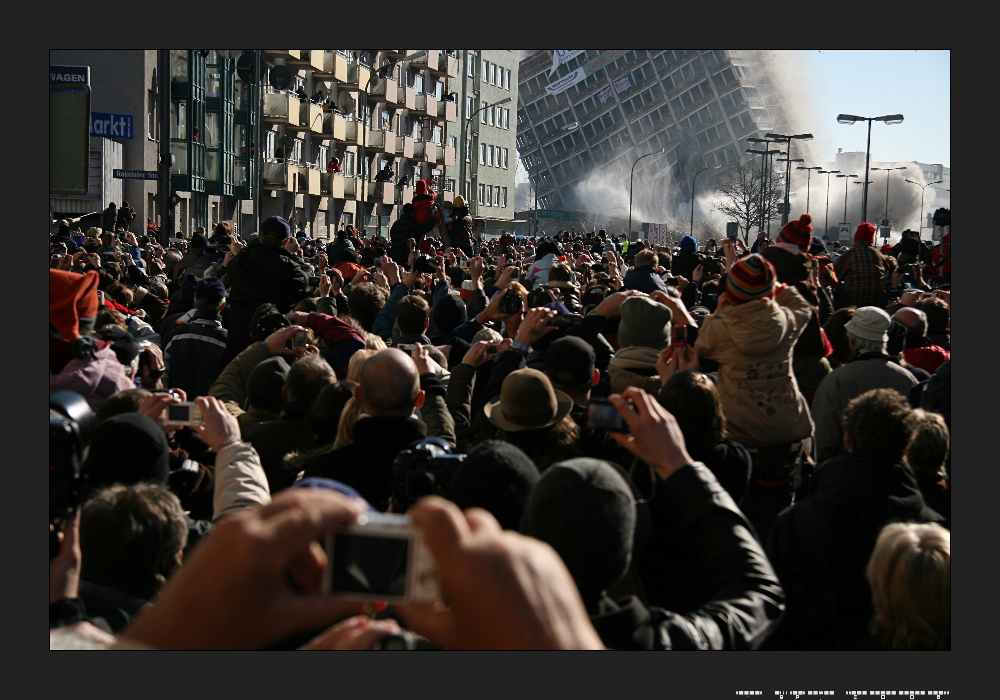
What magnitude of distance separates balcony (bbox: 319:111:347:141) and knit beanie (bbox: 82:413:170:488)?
5255 cm

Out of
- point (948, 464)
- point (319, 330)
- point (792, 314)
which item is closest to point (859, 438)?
point (948, 464)

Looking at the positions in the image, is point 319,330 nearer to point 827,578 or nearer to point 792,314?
point 792,314

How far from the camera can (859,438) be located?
405cm

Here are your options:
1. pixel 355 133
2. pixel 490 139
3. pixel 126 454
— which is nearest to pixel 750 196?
pixel 490 139

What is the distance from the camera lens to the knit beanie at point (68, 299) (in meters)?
4.89

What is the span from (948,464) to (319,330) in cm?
381

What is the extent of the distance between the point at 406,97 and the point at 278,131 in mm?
18856

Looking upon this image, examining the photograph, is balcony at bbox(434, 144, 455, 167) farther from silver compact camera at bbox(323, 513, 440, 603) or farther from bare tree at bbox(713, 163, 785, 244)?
silver compact camera at bbox(323, 513, 440, 603)

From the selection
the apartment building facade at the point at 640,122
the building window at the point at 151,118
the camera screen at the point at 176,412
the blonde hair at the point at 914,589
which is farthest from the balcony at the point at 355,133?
the apartment building facade at the point at 640,122

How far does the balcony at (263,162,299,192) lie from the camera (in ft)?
159

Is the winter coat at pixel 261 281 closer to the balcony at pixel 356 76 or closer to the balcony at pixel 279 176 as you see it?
the balcony at pixel 279 176

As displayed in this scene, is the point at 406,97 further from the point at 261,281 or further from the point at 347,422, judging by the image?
the point at 347,422

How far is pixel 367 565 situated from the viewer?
1.50 meters

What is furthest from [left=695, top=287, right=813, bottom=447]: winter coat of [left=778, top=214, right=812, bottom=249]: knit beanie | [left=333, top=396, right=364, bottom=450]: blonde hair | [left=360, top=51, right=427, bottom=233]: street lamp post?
[left=360, top=51, right=427, bottom=233]: street lamp post
